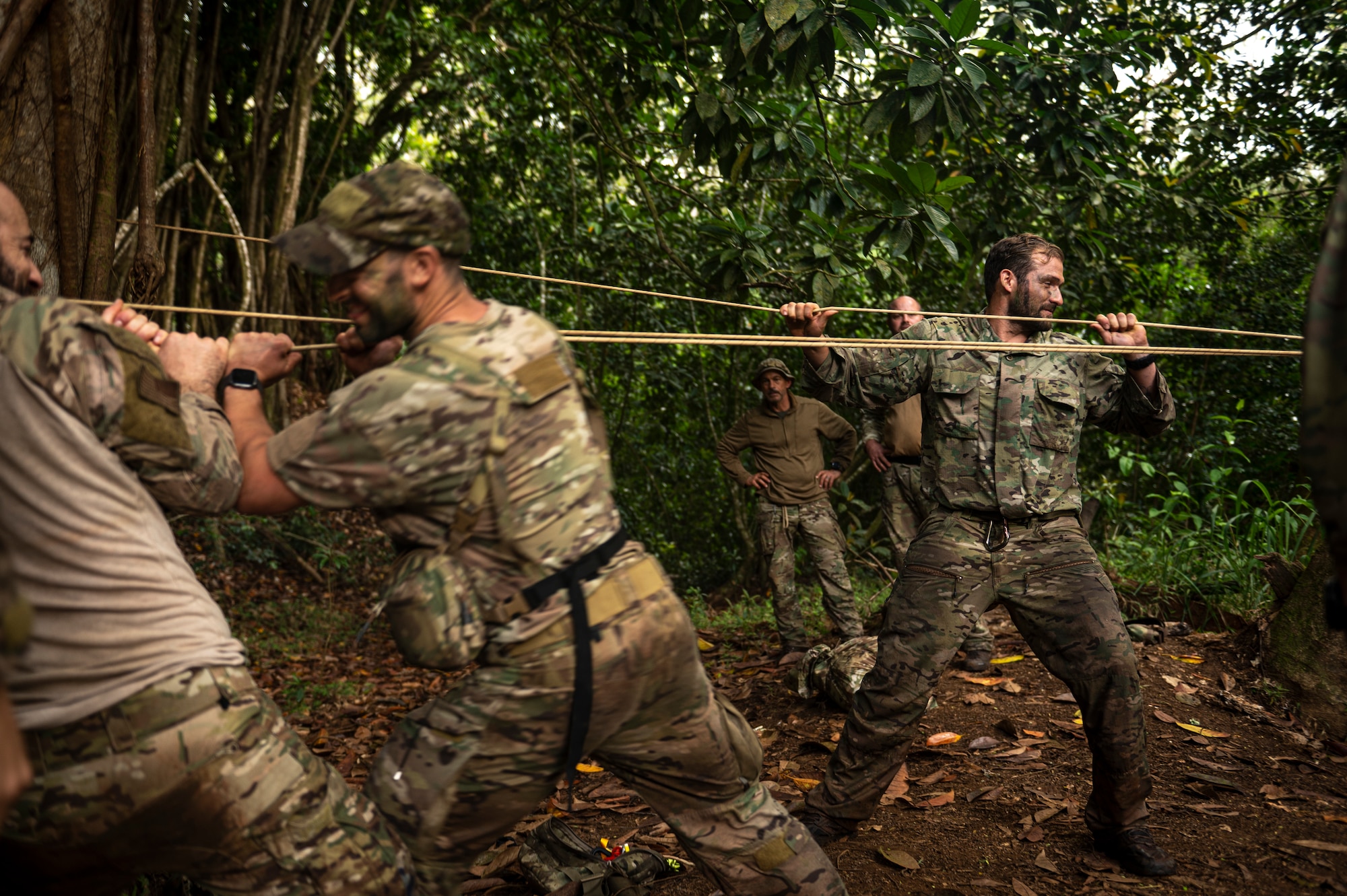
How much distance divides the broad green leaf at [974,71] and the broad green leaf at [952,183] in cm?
48

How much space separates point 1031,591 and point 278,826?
2547 millimetres

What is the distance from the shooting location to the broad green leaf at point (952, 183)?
4.38m

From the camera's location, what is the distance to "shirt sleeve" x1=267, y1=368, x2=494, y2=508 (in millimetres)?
1958

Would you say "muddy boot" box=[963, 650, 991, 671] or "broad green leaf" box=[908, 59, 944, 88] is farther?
"muddy boot" box=[963, 650, 991, 671]

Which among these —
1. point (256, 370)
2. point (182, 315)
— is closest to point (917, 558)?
point (256, 370)

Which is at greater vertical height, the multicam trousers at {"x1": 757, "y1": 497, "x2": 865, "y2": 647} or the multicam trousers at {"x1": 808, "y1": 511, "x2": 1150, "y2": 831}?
the multicam trousers at {"x1": 808, "y1": 511, "x2": 1150, "y2": 831}

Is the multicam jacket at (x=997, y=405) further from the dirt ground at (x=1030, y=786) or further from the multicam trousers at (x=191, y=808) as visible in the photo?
the multicam trousers at (x=191, y=808)

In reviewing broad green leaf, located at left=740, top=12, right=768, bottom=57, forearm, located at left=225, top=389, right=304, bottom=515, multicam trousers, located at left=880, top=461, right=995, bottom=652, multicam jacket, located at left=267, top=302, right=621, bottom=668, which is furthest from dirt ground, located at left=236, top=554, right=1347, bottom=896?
broad green leaf, located at left=740, top=12, right=768, bottom=57

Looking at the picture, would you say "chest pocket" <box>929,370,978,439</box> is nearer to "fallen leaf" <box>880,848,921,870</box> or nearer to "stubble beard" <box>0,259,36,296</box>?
"fallen leaf" <box>880,848,921,870</box>

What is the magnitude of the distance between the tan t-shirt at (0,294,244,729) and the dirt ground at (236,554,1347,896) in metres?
2.04

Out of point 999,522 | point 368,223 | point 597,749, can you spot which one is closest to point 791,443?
point 999,522

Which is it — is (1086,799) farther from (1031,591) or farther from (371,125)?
(371,125)

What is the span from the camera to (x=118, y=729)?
5.82 ft

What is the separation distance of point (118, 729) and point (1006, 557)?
2.77 meters
